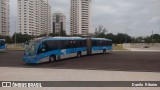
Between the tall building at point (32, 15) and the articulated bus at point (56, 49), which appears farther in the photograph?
the tall building at point (32, 15)

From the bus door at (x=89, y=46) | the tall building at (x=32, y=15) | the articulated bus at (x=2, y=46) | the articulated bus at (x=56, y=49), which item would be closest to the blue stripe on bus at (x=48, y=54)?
the articulated bus at (x=56, y=49)

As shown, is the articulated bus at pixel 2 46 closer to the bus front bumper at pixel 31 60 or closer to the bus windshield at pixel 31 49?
the bus windshield at pixel 31 49

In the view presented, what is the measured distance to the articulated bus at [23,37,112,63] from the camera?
72.7 ft

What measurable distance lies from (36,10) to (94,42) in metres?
80.7

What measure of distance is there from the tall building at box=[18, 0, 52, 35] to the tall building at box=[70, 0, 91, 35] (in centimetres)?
1256

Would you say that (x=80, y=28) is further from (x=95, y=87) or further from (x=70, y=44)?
(x=95, y=87)

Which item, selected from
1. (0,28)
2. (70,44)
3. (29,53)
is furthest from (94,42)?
(0,28)

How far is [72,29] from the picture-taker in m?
120

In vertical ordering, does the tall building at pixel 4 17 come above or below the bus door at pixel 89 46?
above

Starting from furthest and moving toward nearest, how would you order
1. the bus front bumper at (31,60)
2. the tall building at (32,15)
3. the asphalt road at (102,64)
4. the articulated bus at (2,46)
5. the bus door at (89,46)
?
the tall building at (32,15) < the articulated bus at (2,46) < the bus door at (89,46) < the bus front bumper at (31,60) < the asphalt road at (102,64)

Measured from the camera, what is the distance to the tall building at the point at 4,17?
416 feet

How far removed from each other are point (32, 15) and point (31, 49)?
96.0 metres

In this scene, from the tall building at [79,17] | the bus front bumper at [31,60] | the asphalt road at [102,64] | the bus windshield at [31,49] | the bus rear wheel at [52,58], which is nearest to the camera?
the asphalt road at [102,64]

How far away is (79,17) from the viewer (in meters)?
118
